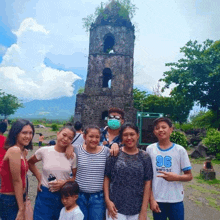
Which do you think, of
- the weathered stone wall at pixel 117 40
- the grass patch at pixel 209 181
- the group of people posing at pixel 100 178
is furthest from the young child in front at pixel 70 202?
the weathered stone wall at pixel 117 40

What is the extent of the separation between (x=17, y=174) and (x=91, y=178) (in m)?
0.78

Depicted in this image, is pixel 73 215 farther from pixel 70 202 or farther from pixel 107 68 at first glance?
pixel 107 68

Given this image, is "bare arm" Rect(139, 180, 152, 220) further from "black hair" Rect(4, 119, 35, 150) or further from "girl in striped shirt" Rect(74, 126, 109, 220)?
"black hair" Rect(4, 119, 35, 150)

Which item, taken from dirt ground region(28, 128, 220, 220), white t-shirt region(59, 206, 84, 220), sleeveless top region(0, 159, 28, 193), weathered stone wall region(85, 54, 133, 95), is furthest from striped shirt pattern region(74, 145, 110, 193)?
weathered stone wall region(85, 54, 133, 95)

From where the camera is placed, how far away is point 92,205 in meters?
2.26

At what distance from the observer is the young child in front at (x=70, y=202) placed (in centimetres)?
216

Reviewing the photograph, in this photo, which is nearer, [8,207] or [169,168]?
[8,207]

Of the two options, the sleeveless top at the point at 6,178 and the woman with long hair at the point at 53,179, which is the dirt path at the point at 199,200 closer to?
the woman with long hair at the point at 53,179

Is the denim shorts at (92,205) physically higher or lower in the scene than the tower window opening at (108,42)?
lower

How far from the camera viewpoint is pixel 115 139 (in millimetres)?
2781

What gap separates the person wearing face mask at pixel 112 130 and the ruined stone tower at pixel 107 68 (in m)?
8.80

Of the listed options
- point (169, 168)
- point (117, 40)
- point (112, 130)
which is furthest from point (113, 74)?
point (169, 168)

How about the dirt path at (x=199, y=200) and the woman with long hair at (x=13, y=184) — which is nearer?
the woman with long hair at (x=13, y=184)

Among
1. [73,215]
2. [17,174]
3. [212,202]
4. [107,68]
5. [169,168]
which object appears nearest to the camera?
[17,174]
